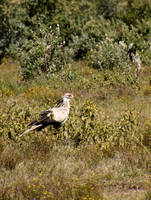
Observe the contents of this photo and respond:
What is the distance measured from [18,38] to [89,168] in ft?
47.9

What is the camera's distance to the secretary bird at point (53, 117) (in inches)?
259

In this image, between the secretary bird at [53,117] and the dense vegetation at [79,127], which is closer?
the dense vegetation at [79,127]

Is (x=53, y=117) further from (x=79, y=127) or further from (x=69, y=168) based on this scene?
(x=69, y=168)

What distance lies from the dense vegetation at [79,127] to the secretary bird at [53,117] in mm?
188

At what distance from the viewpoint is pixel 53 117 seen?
6.53 meters

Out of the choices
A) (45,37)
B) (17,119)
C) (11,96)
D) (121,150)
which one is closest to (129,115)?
(121,150)

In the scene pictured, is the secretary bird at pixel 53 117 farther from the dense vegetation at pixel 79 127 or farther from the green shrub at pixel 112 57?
the green shrub at pixel 112 57

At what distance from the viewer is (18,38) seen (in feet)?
64.7

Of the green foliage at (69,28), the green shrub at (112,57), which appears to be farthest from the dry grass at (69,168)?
the green foliage at (69,28)

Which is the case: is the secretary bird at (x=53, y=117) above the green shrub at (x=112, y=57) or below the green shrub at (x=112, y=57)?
above

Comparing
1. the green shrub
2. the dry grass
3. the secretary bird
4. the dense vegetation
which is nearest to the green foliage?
the dense vegetation

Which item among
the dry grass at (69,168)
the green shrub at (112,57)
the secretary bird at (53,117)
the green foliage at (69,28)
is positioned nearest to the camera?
the dry grass at (69,168)

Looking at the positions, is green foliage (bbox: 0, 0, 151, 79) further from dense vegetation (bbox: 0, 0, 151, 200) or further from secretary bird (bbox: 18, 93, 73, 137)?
secretary bird (bbox: 18, 93, 73, 137)

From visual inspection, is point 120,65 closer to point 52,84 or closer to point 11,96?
point 52,84
